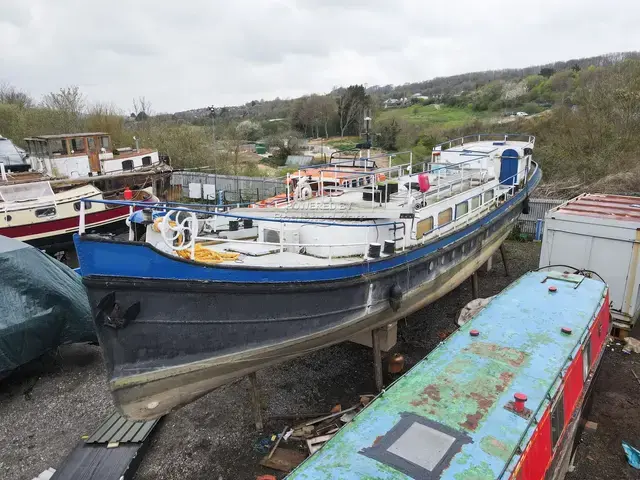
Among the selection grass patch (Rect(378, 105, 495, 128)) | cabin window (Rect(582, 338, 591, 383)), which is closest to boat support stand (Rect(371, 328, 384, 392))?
cabin window (Rect(582, 338, 591, 383))

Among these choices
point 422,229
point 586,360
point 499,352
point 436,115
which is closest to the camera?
point 499,352

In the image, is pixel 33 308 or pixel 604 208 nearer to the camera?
pixel 33 308

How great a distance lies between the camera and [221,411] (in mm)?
7914

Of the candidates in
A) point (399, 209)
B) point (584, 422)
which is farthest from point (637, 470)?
point (399, 209)

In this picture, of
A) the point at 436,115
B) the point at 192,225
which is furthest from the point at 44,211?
the point at 436,115

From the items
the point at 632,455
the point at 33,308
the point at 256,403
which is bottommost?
the point at 632,455

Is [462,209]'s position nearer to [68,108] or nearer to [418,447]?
[418,447]

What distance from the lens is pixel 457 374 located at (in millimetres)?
4867

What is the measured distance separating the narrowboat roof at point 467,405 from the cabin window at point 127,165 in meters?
21.5

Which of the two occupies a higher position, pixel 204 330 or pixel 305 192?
pixel 305 192

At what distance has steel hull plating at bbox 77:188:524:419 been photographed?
5777 mm

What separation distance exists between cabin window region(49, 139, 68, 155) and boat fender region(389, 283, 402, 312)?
63.9ft

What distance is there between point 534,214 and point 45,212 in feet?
65.5

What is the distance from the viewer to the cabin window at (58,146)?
20344 millimetres
